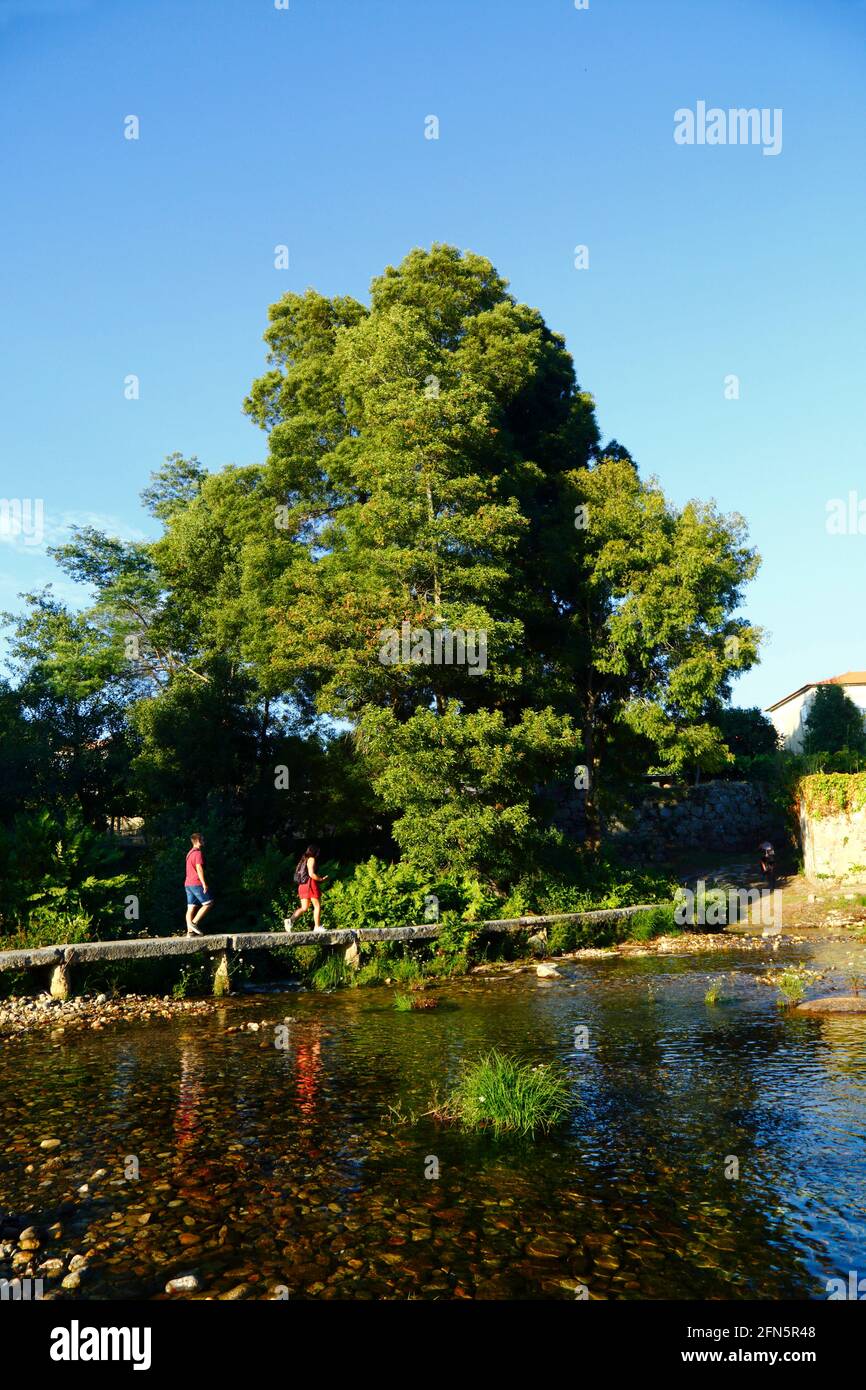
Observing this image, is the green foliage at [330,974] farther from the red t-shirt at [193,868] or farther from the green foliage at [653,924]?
the green foliage at [653,924]

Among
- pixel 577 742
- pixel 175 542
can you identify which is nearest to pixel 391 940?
pixel 577 742

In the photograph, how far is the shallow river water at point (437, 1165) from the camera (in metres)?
5.75

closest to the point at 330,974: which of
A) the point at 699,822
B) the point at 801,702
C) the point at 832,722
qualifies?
the point at 699,822

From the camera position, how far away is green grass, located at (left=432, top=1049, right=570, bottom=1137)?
8453 millimetres

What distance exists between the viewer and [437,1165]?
24.8 ft

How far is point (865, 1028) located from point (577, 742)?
1280cm

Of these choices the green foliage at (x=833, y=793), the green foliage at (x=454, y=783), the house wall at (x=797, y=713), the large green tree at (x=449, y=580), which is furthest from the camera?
the house wall at (x=797, y=713)

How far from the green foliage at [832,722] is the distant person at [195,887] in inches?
1503

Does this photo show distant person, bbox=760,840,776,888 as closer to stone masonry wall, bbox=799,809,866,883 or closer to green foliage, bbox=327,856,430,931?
stone masonry wall, bbox=799,809,866,883

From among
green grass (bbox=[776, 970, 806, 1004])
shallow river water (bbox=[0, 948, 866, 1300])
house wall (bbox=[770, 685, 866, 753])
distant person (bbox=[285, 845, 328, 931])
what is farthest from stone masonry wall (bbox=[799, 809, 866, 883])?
house wall (bbox=[770, 685, 866, 753])

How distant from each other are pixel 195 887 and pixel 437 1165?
11690 millimetres

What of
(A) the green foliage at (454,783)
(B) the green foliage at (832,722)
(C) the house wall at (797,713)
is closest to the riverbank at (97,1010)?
(A) the green foliage at (454,783)
